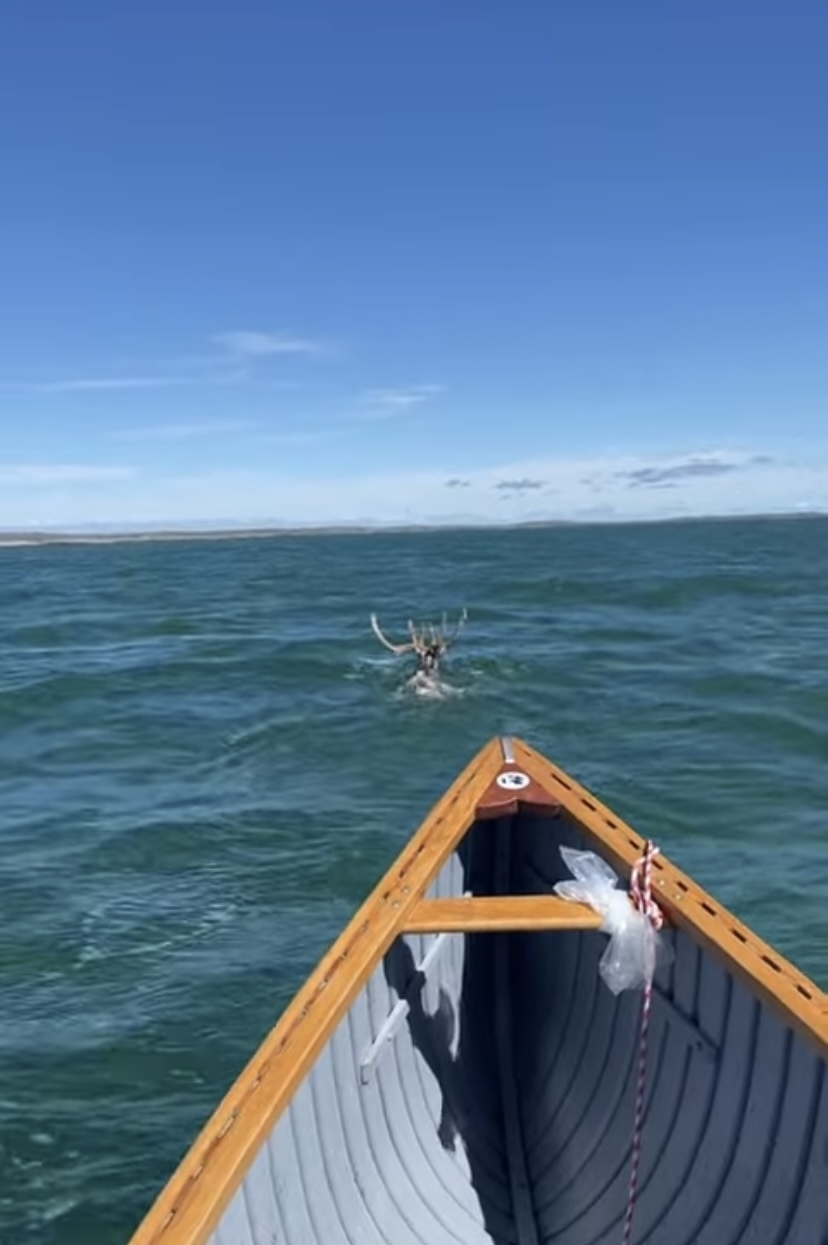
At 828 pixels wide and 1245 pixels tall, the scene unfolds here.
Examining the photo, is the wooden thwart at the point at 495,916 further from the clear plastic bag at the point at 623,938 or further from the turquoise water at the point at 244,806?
the turquoise water at the point at 244,806

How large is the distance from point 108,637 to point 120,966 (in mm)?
31337

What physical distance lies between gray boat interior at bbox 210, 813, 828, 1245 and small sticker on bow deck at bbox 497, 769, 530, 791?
1.06 feet

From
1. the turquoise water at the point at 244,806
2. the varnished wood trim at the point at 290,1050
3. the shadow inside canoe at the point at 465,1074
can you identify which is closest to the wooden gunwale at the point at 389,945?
the varnished wood trim at the point at 290,1050

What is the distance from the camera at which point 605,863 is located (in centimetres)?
701

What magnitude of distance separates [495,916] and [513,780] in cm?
152

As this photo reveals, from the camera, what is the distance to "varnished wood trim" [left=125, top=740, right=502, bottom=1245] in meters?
4.34

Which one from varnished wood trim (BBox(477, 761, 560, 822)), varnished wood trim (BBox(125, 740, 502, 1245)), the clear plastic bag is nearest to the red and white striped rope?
the clear plastic bag

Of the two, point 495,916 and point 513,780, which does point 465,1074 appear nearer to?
point 495,916

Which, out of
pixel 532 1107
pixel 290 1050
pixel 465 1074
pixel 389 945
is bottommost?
pixel 532 1107

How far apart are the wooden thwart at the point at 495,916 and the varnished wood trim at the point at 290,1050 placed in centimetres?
11

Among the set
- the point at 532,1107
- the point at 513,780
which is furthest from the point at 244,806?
the point at 532,1107

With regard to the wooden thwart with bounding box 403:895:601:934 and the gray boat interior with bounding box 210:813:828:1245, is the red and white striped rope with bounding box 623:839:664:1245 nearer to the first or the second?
the gray boat interior with bounding box 210:813:828:1245

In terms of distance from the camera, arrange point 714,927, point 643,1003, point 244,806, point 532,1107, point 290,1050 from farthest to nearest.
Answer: point 244,806 < point 532,1107 < point 643,1003 < point 714,927 < point 290,1050

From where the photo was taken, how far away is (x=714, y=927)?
19.7ft
